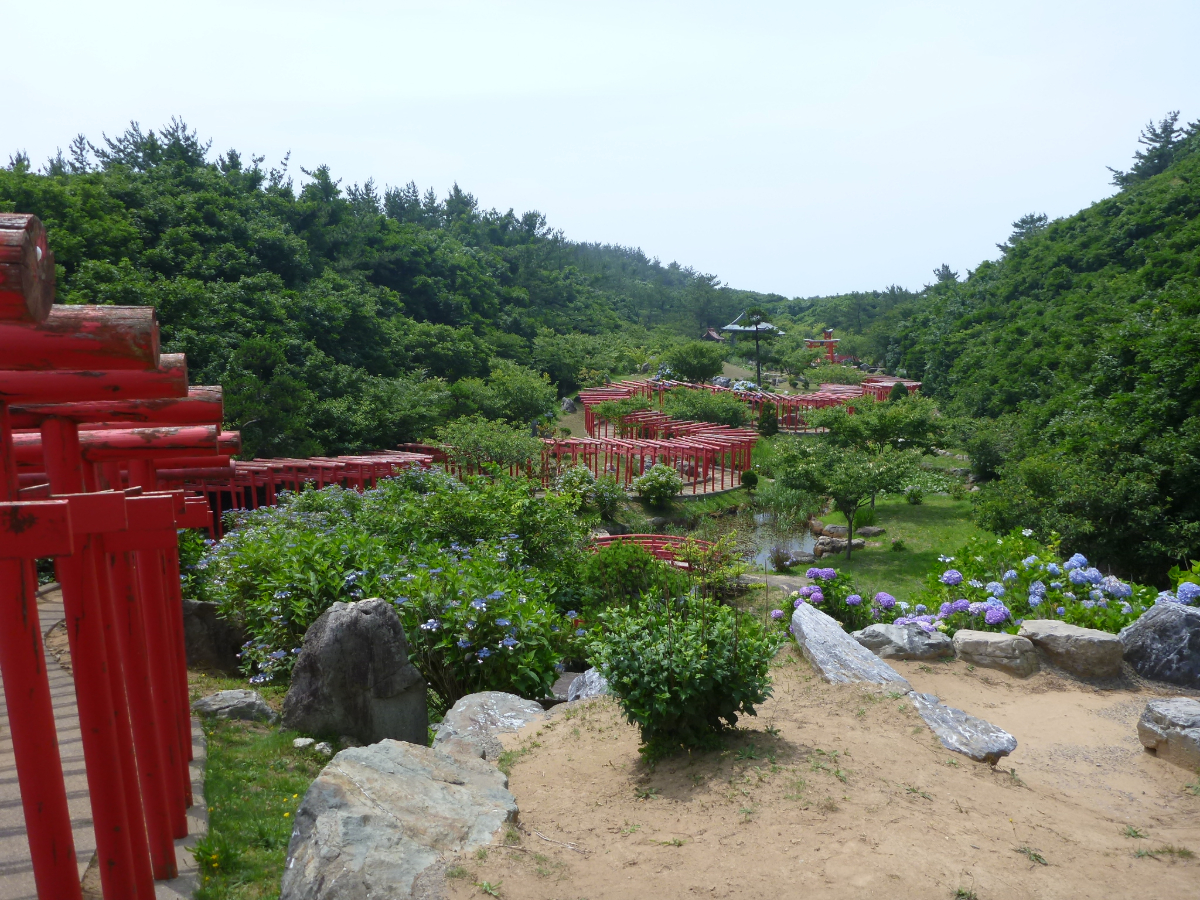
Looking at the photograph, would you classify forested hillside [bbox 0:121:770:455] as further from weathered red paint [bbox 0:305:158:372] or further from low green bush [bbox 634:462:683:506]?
weathered red paint [bbox 0:305:158:372]

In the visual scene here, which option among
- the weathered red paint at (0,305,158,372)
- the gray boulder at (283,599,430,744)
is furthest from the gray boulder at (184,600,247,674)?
the weathered red paint at (0,305,158,372)

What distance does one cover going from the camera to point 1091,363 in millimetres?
23844

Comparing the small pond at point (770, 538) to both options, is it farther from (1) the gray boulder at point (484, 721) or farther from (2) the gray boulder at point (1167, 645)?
(1) the gray boulder at point (484, 721)

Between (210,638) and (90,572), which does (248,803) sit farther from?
(210,638)

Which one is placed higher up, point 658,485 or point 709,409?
point 709,409

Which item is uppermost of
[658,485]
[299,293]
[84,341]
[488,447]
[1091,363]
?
[299,293]

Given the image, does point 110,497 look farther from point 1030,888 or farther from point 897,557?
point 897,557

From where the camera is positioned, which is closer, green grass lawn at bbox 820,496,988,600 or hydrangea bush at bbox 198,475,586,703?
hydrangea bush at bbox 198,475,586,703

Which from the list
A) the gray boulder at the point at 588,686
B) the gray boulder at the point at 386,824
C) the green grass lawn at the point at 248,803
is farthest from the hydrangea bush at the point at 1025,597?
the green grass lawn at the point at 248,803

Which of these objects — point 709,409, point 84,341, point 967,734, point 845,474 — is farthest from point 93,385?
point 709,409

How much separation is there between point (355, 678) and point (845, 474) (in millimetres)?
13294

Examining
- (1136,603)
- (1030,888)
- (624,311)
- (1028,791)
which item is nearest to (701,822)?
(1030,888)

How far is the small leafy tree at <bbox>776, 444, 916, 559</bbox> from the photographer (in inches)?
677

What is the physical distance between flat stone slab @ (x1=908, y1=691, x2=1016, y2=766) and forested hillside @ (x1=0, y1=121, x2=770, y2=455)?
15.8 m
